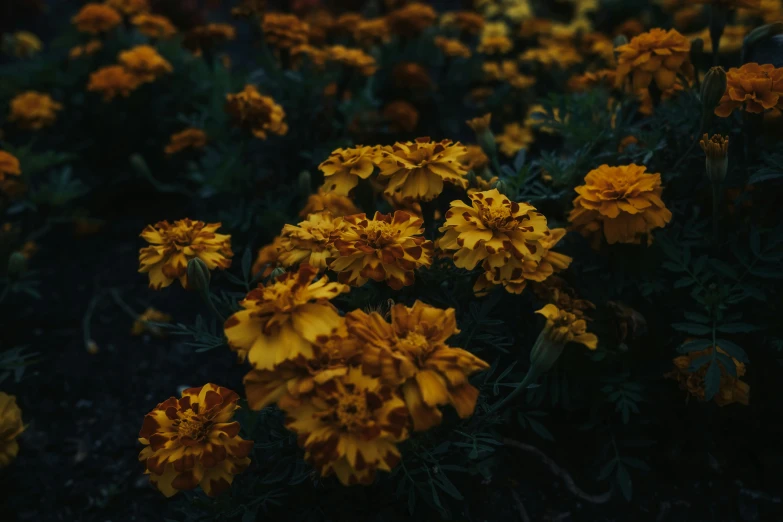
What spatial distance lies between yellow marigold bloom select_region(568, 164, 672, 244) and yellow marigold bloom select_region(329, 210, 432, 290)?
0.47m

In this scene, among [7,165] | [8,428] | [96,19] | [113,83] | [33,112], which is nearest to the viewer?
[8,428]

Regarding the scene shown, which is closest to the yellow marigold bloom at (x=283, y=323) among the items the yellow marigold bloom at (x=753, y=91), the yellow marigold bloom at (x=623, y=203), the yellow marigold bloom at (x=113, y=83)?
the yellow marigold bloom at (x=623, y=203)

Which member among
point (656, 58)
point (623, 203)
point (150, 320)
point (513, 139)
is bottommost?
point (150, 320)

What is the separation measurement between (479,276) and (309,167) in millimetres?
1396

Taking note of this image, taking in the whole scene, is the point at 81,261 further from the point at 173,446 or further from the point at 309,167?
the point at 173,446

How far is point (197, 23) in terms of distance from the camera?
4129mm

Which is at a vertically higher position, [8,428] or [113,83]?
[113,83]

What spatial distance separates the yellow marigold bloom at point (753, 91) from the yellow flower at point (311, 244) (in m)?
1.01

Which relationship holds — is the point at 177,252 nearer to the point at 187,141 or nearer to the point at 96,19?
the point at 187,141

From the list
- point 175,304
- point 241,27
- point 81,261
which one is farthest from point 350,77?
point 241,27

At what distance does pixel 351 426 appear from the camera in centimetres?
105

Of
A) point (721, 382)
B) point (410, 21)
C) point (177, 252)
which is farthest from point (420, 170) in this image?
point (410, 21)

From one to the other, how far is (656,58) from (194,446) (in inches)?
60.1

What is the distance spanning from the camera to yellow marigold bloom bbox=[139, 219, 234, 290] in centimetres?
146
